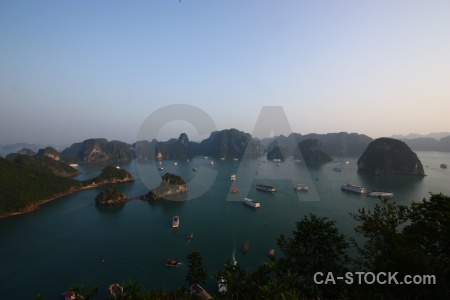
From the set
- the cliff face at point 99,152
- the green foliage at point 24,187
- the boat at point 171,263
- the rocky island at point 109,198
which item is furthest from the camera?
the cliff face at point 99,152

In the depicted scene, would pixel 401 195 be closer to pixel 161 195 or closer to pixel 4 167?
pixel 161 195

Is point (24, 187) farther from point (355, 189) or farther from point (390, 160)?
point (390, 160)

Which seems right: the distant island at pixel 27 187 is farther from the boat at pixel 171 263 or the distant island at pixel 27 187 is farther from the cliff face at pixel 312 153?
the cliff face at pixel 312 153

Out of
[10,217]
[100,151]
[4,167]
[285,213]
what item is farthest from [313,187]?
[100,151]

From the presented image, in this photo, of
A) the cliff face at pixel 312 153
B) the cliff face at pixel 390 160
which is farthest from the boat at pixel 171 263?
the cliff face at pixel 312 153

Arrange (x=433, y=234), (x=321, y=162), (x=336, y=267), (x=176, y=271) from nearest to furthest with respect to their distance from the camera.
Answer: (x=433, y=234)
(x=336, y=267)
(x=176, y=271)
(x=321, y=162)

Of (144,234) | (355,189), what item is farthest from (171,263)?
(355,189)
